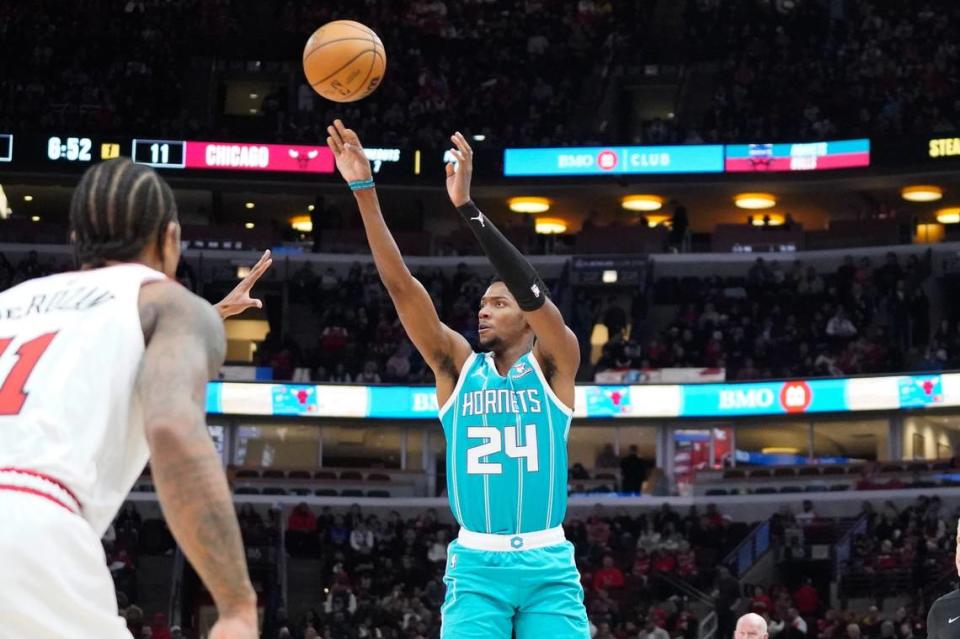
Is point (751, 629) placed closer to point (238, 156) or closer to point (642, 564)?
point (642, 564)

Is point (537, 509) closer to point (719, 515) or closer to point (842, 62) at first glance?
point (719, 515)

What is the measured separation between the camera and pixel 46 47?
42.6 meters

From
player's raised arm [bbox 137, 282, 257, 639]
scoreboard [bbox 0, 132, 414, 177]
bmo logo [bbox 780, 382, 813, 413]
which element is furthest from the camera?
scoreboard [bbox 0, 132, 414, 177]

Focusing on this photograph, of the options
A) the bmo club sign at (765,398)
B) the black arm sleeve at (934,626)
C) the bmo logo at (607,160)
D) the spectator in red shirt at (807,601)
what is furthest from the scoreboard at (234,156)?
the black arm sleeve at (934,626)

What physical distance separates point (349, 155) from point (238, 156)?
114 ft

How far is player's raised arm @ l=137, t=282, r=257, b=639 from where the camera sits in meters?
2.99

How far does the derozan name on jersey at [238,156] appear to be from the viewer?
40.9 m

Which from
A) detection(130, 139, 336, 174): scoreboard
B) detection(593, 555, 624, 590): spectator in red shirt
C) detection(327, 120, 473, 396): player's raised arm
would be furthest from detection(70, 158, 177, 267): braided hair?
detection(130, 139, 336, 174): scoreboard

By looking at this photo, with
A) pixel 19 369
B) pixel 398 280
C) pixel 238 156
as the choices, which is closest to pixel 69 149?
pixel 238 156

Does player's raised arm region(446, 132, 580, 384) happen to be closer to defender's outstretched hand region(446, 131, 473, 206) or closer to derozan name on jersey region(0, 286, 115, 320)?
defender's outstretched hand region(446, 131, 473, 206)

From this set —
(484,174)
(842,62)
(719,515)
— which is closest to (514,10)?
(484,174)

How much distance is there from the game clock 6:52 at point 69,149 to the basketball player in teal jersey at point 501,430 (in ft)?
113

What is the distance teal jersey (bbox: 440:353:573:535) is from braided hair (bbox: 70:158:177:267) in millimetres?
3858

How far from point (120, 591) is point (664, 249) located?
18.8 metres
